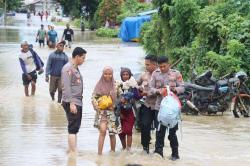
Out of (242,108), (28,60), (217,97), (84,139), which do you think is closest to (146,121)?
(84,139)

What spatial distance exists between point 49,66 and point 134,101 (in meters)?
5.96

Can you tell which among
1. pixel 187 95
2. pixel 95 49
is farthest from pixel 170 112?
pixel 95 49

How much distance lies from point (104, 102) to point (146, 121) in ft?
2.43

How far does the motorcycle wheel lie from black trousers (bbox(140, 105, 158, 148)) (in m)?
4.76

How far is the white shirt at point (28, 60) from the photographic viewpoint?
16.5 metres

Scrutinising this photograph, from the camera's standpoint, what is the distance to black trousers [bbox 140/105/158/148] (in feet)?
32.1

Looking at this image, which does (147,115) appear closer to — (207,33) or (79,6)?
(207,33)

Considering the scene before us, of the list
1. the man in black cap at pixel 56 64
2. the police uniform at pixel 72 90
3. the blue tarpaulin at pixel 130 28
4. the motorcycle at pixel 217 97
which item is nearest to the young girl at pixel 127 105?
the police uniform at pixel 72 90

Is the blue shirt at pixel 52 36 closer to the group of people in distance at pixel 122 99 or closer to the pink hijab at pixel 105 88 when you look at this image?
the group of people in distance at pixel 122 99

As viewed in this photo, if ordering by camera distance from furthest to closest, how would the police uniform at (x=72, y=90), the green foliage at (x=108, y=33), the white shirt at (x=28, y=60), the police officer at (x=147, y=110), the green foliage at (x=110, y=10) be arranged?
the green foliage at (x=110, y=10)
the green foliage at (x=108, y=33)
the white shirt at (x=28, y=60)
the police officer at (x=147, y=110)
the police uniform at (x=72, y=90)

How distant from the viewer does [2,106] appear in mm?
15312

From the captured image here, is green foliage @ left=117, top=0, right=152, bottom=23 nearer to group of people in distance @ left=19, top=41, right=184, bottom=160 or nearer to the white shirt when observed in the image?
the white shirt

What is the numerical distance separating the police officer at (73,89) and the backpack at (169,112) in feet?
4.00

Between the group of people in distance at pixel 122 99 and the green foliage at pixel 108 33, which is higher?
the group of people in distance at pixel 122 99
